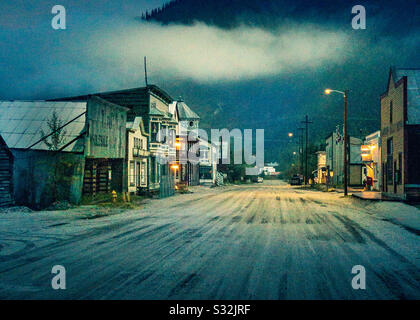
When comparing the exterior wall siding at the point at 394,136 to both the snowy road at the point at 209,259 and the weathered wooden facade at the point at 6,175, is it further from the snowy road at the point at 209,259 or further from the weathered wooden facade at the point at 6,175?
the weathered wooden facade at the point at 6,175

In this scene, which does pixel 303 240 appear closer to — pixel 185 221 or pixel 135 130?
pixel 185 221

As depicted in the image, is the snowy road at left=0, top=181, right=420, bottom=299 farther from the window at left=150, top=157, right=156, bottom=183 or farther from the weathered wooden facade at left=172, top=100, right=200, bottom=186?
the weathered wooden facade at left=172, top=100, right=200, bottom=186

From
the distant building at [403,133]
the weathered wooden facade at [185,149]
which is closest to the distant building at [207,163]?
the weathered wooden facade at [185,149]

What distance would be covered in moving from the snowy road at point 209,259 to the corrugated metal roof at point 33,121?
7.69m

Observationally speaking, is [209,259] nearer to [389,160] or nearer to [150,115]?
[389,160]

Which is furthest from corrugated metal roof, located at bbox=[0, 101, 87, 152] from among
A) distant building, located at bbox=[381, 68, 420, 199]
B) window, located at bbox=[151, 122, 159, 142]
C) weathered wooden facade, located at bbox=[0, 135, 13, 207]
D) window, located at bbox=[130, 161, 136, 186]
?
distant building, located at bbox=[381, 68, 420, 199]

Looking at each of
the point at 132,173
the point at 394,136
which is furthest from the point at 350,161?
the point at 132,173

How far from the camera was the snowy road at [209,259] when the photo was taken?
21.1 feet

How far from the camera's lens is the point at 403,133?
91.4 ft

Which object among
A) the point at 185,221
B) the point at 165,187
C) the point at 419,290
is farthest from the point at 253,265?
the point at 165,187

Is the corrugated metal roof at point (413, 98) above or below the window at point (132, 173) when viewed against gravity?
above

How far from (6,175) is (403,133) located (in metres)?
25.8

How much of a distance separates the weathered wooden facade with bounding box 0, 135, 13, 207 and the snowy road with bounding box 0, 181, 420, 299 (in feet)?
15.2

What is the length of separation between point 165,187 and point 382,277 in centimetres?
2752
